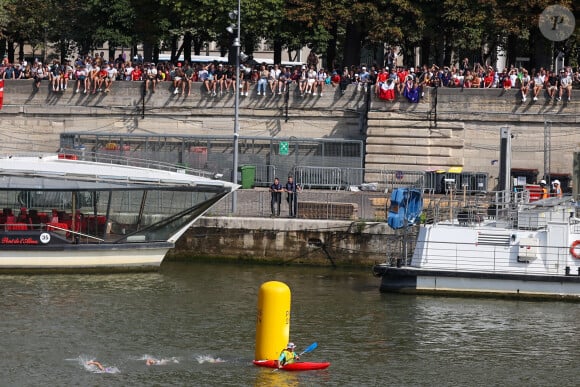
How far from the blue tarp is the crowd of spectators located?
1114 centimetres

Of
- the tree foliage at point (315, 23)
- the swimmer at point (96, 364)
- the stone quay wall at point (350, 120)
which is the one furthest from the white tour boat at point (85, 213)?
the tree foliage at point (315, 23)

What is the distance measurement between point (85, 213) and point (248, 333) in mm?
10398

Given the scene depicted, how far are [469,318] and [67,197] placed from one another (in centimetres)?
1302

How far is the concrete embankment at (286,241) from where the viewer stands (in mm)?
42688

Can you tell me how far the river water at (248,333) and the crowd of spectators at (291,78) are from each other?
12.3 meters

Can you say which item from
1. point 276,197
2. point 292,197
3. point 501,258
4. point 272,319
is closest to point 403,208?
point 501,258

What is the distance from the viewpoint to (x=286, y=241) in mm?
Result: 43094

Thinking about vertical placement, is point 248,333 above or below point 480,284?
below

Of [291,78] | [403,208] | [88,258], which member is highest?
[291,78]

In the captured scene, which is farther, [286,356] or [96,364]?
[96,364]

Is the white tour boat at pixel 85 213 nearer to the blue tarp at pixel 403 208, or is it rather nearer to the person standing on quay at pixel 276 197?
the person standing on quay at pixel 276 197

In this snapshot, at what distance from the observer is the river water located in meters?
27.7

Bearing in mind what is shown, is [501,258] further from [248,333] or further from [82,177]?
[82,177]

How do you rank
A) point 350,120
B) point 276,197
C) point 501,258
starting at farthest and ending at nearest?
point 350,120 → point 276,197 → point 501,258
